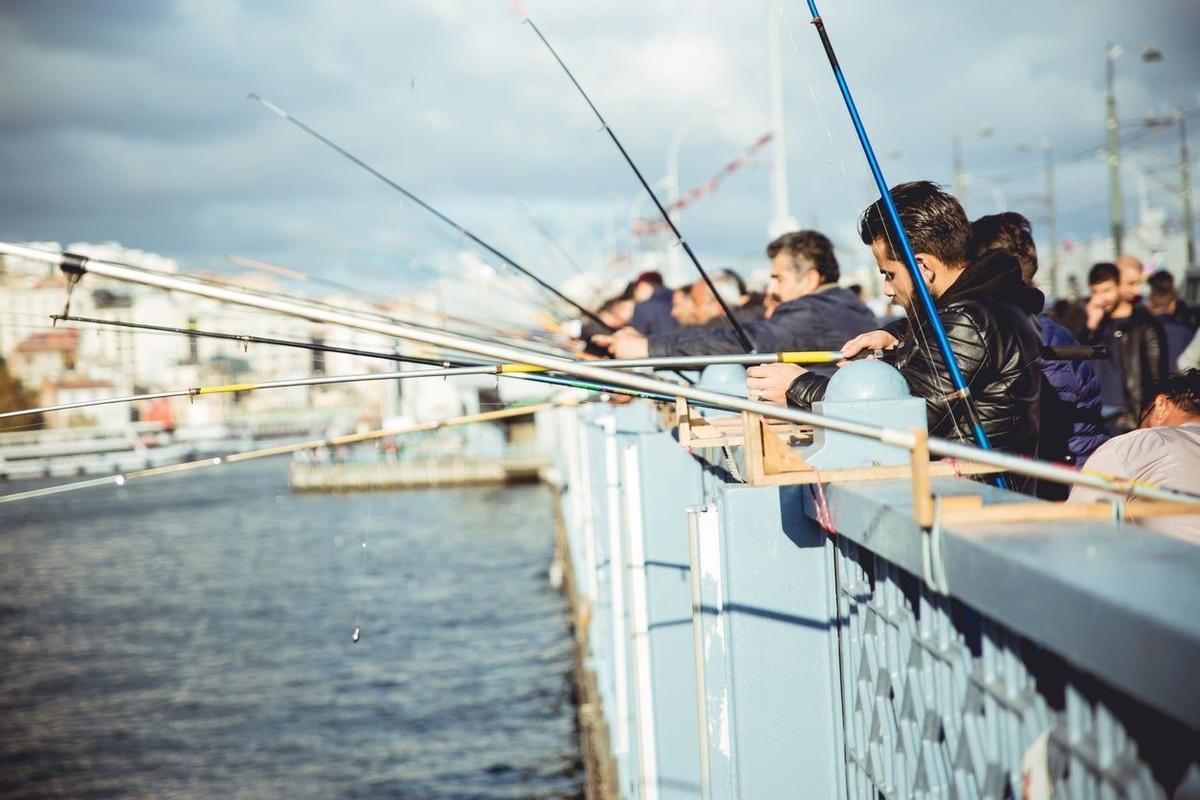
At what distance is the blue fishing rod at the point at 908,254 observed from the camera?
2609mm

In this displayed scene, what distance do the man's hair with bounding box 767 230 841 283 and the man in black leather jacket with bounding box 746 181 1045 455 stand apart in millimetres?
1868

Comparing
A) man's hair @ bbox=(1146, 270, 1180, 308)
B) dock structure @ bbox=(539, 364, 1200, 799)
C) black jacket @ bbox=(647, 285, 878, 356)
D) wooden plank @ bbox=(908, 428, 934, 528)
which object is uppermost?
man's hair @ bbox=(1146, 270, 1180, 308)

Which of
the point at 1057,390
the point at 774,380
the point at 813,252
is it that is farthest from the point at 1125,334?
the point at 774,380

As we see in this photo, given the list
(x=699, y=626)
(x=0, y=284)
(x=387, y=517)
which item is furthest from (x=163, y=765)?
(x=387, y=517)

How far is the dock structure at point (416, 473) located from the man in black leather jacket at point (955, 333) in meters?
56.2

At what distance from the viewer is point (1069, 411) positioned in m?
4.12

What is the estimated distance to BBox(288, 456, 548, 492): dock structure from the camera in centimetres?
6162

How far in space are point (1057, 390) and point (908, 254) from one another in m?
1.50

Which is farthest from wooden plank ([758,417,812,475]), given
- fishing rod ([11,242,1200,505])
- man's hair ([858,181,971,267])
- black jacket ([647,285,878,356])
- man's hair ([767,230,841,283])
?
man's hair ([767,230,841,283])

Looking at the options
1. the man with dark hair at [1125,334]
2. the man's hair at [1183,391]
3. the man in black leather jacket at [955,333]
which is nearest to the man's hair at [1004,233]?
the man's hair at [1183,391]

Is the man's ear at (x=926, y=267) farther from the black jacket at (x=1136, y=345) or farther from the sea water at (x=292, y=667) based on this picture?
the black jacket at (x=1136, y=345)

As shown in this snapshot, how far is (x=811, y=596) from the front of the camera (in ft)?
9.24

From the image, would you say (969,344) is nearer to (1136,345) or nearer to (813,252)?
(813,252)

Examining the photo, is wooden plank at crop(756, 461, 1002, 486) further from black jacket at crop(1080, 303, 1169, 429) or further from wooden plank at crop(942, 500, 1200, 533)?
black jacket at crop(1080, 303, 1169, 429)
